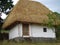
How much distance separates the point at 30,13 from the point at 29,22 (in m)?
2.24

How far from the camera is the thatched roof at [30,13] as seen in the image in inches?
1096

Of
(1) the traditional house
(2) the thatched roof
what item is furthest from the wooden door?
(2) the thatched roof

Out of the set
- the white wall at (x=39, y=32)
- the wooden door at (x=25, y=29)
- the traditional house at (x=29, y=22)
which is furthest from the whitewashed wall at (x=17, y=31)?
the white wall at (x=39, y=32)

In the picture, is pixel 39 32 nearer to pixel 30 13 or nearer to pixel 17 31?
pixel 30 13

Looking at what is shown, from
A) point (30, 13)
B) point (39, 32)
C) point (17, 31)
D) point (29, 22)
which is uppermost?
point (30, 13)

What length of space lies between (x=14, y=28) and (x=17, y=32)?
1.52 meters

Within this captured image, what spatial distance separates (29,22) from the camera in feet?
90.9

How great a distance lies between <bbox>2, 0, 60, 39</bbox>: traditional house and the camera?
2794 centimetres

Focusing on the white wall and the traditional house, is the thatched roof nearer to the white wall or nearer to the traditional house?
the traditional house

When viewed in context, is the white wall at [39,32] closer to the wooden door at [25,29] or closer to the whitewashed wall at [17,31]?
the wooden door at [25,29]

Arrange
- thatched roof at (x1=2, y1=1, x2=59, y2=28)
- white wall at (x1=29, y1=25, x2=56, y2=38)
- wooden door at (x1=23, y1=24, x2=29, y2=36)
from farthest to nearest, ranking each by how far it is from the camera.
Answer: white wall at (x1=29, y1=25, x2=56, y2=38) → wooden door at (x1=23, y1=24, x2=29, y2=36) → thatched roof at (x1=2, y1=1, x2=59, y2=28)

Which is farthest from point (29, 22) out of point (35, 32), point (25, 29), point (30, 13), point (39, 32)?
point (39, 32)

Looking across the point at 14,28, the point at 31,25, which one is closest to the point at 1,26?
the point at 14,28

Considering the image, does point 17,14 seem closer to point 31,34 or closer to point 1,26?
point 31,34
